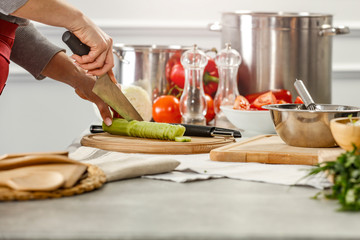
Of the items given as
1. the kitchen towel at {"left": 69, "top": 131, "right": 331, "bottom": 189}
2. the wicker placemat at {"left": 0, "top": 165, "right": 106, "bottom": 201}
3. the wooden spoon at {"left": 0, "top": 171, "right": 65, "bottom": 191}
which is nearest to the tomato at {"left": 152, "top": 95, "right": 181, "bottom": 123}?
the kitchen towel at {"left": 69, "top": 131, "right": 331, "bottom": 189}

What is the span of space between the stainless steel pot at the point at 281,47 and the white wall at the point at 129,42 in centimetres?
104

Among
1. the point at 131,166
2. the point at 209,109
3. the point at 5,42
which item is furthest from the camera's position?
the point at 209,109

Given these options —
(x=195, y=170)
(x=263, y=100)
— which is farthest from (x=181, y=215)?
(x=263, y=100)

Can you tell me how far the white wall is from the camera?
3.21 meters

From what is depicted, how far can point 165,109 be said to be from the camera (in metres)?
1.96

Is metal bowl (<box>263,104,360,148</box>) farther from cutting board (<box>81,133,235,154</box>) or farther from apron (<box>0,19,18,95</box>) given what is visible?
apron (<box>0,19,18,95</box>)

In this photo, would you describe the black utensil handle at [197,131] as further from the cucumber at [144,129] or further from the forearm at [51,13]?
the forearm at [51,13]

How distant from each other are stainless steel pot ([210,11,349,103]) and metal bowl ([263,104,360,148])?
820 mm

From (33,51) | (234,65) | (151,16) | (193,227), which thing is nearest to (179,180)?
(193,227)

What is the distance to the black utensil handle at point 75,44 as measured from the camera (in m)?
1.46

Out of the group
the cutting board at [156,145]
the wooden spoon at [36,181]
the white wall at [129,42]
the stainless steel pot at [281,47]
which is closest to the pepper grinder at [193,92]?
the stainless steel pot at [281,47]

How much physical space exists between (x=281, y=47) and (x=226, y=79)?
0.28 metres

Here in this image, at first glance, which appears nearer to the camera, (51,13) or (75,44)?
(51,13)

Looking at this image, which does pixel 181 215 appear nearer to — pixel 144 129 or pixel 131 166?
pixel 131 166
